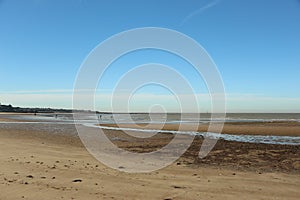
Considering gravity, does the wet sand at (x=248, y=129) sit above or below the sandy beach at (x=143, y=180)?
above

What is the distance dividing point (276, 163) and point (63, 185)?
8.53 m

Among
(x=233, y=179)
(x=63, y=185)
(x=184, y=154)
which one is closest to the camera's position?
(x=63, y=185)

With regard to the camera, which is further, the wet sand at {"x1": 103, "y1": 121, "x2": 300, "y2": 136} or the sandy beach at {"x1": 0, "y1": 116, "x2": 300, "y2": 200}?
the wet sand at {"x1": 103, "y1": 121, "x2": 300, "y2": 136}

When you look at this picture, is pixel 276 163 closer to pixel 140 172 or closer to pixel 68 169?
pixel 140 172

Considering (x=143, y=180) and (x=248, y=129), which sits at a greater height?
(x=248, y=129)

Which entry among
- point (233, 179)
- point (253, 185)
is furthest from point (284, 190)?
point (233, 179)

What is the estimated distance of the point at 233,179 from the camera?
8.82 m

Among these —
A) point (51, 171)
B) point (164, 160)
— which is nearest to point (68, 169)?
point (51, 171)

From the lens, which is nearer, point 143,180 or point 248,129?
point 143,180

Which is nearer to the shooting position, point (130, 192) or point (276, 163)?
point (130, 192)

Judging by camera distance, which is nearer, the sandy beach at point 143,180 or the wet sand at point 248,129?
the sandy beach at point 143,180

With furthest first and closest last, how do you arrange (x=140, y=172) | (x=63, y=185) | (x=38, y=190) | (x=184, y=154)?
(x=184, y=154) → (x=140, y=172) → (x=63, y=185) → (x=38, y=190)

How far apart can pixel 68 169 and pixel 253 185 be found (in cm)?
556

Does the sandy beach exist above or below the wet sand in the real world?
below
